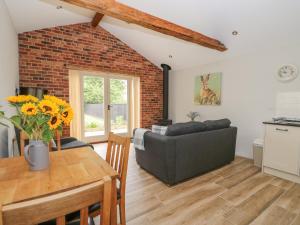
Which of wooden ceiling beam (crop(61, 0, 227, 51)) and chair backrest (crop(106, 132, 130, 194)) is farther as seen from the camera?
wooden ceiling beam (crop(61, 0, 227, 51))

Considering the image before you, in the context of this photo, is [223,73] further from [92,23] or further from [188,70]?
[92,23]

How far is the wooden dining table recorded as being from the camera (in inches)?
34.1

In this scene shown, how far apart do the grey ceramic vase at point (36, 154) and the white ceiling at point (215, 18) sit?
96.9 inches

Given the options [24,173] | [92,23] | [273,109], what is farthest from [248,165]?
[92,23]

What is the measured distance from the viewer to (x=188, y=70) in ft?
16.3

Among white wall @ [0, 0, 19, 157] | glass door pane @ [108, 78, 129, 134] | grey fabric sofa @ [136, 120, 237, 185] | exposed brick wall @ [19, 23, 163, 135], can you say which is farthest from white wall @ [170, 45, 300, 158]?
white wall @ [0, 0, 19, 157]

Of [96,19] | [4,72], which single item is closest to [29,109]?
[4,72]

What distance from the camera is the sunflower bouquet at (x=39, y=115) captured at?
100cm

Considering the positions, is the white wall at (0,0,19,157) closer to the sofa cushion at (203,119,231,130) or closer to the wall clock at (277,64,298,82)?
the sofa cushion at (203,119,231,130)

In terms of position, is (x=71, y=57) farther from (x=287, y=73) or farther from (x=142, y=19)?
(x=287, y=73)

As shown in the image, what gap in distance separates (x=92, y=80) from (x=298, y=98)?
14.5 ft

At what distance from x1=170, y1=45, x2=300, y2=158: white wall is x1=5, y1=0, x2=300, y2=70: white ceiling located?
20 cm

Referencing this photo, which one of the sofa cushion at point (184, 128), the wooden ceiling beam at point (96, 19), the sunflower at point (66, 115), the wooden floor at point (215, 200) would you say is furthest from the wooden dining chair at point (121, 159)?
the wooden ceiling beam at point (96, 19)

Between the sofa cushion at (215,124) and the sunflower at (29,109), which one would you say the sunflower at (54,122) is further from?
the sofa cushion at (215,124)
